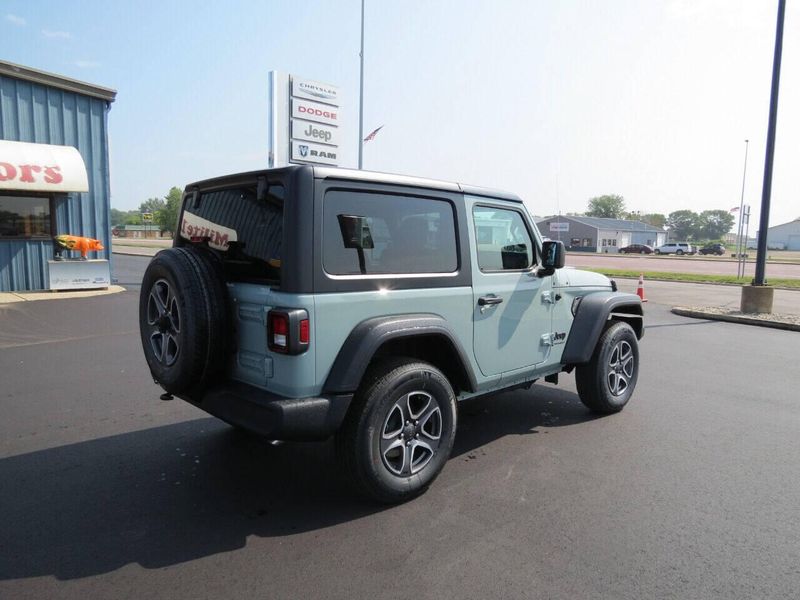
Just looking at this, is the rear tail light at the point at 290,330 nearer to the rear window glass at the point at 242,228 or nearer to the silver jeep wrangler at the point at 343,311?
the silver jeep wrangler at the point at 343,311

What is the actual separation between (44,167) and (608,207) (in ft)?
438

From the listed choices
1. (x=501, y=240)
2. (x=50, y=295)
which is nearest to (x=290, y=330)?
(x=501, y=240)

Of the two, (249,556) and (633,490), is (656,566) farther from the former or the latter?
(249,556)

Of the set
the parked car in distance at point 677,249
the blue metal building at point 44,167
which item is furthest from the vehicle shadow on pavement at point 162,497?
the parked car in distance at point 677,249

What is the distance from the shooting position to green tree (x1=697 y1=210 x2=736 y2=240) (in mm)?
144625

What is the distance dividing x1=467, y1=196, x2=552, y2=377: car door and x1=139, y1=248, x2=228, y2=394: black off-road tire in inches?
65.2

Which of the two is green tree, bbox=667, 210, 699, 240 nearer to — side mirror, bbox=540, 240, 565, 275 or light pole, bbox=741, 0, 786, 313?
light pole, bbox=741, 0, 786, 313

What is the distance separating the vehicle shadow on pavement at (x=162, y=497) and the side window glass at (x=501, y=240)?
1.42 meters

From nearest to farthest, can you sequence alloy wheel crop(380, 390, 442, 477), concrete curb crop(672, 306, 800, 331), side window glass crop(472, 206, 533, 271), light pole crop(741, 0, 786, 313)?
alloy wheel crop(380, 390, 442, 477) < side window glass crop(472, 206, 533, 271) < concrete curb crop(672, 306, 800, 331) < light pole crop(741, 0, 786, 313)

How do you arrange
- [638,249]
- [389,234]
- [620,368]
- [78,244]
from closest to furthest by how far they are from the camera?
[389,234]
[620,368]
[78,244]
[638,249]

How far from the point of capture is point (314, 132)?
55.3ft

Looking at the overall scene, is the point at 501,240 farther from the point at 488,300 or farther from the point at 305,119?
the point at 305,119

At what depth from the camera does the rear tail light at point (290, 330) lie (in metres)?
2.83

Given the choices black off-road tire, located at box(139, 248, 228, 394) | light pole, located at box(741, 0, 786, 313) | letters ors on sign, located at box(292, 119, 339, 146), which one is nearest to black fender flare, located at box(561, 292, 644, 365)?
black off-road tire, located at box(139, 248, 228, 394)
